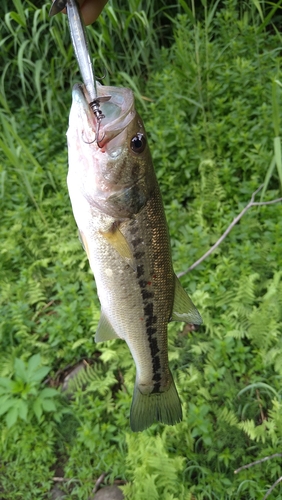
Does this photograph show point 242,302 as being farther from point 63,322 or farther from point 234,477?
point 63,322

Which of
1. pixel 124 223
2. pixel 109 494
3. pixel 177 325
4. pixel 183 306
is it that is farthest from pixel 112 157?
pixel 109 494

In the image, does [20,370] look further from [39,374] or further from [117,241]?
[117,241]

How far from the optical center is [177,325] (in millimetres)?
2654

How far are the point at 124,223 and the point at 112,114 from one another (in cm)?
38

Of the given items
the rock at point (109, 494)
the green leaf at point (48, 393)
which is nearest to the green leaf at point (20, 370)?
the green leaf at point (48, 393)

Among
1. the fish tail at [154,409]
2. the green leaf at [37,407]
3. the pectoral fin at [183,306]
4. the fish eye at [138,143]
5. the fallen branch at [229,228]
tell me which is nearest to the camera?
the fish eye at [138,143]

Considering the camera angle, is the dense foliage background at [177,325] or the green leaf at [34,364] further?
the green leaf at [34,364]

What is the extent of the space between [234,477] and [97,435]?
32.9 inches

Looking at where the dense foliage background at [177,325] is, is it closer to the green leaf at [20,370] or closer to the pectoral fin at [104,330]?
the green leaf at [20,370]

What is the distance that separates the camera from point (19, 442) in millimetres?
2506

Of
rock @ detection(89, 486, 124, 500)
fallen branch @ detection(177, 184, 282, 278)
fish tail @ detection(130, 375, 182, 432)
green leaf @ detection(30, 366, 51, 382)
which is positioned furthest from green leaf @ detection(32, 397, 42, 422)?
fallen branch @ detection(177, 184, 282, 278)

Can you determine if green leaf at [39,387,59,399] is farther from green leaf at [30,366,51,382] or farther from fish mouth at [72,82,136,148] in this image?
fish mouth at [72,82,136,148]

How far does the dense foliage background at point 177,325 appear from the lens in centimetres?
229

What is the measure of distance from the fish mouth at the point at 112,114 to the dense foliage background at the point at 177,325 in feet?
3.97
